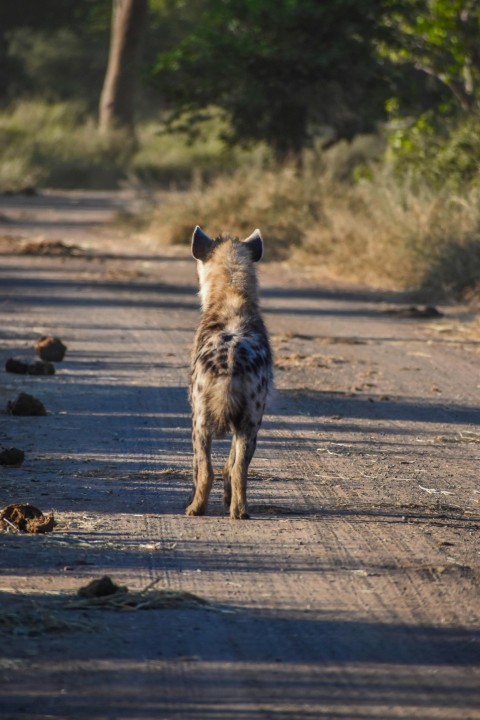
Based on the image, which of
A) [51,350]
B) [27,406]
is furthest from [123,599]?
[51,350]

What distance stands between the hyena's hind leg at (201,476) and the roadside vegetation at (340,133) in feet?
34.3

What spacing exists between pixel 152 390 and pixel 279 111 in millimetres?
18728

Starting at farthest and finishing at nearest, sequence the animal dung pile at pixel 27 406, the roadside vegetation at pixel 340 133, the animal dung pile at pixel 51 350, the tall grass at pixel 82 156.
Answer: the tall grass at pixel 82 156, the roadside vegetation at pixel 340 133, the animal dung pile at pixel 51 350, the animal dung pile at pixel 27 406

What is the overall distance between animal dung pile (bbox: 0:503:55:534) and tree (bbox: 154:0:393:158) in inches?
848

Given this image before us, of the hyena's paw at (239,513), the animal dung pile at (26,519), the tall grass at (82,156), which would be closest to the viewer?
the animal dung pile at (26,519)

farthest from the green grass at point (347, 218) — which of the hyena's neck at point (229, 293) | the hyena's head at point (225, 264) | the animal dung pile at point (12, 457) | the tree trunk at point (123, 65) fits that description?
the animal dung pile at point (12, 457)

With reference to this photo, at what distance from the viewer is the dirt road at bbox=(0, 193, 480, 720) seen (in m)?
4.62

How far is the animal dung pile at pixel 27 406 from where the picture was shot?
955cm

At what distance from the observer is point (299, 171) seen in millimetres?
26094

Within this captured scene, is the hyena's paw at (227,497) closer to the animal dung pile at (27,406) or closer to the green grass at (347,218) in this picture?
the animal dung pile at (27,406)

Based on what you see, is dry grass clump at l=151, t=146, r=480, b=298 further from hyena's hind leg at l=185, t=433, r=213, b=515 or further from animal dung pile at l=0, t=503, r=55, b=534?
animal dung pile at l=0, t=503, r=55, b=534

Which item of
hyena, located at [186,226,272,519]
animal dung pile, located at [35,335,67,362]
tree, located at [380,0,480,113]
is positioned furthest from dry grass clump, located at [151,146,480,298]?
hyena, located at [186,226,272,519]

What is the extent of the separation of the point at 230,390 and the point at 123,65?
136 ft

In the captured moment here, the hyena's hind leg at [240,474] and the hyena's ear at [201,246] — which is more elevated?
the hyena's ear at [201,246]
